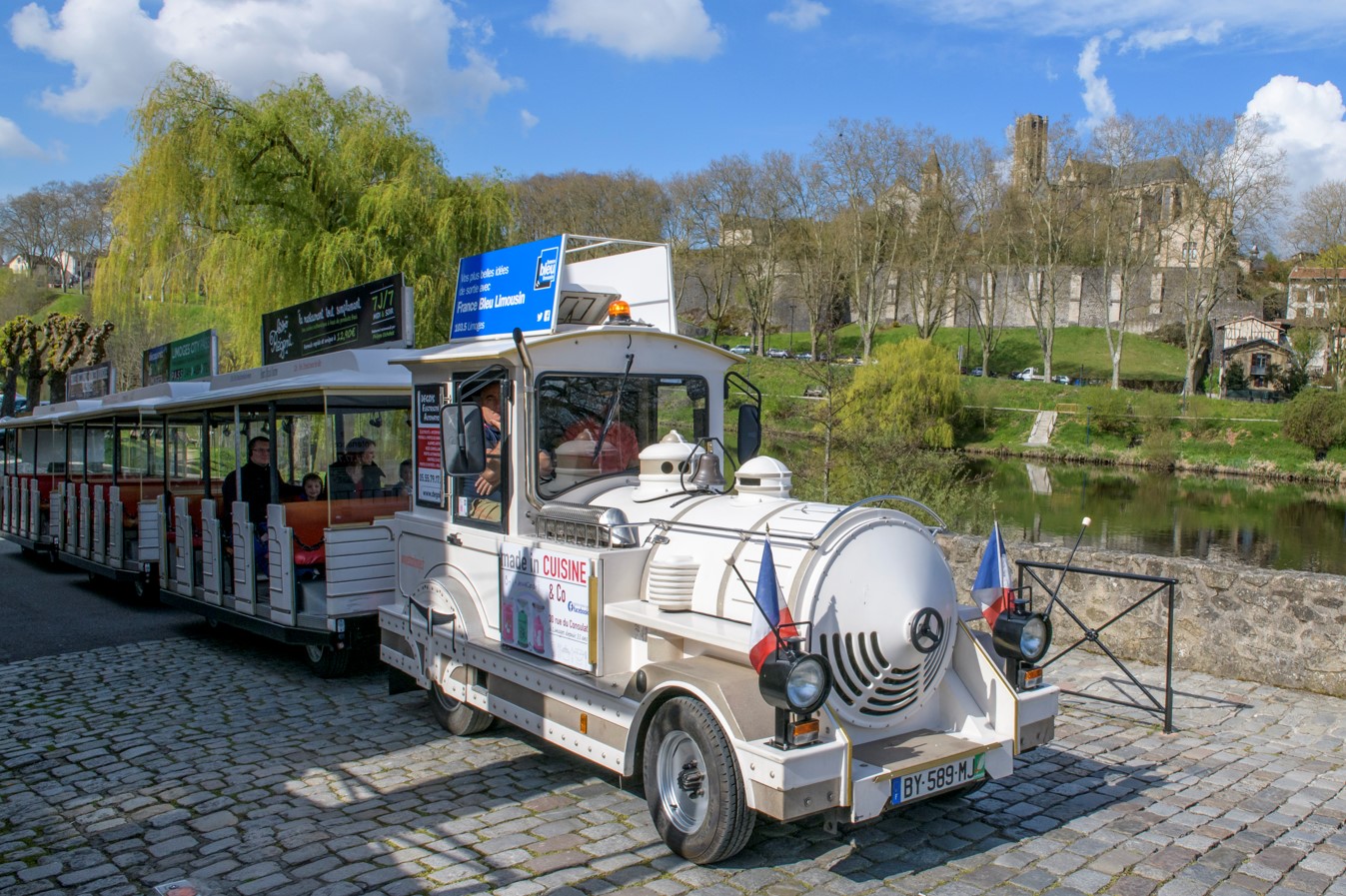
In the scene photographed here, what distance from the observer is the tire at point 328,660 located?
8.48 metres

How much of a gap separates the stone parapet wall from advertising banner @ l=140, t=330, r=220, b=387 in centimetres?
1090

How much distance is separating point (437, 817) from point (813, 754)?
2.32 meters

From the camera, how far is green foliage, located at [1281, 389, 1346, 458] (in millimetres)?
40188

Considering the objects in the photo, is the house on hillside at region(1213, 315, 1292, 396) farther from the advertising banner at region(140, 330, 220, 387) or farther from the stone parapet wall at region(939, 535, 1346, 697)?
the advertising banner at region(140, 330, 220, 387)

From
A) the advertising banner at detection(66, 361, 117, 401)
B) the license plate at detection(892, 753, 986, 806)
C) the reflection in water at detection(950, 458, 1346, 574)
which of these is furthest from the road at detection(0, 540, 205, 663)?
the reflection in water at detection(950, 458, 1346, 574)

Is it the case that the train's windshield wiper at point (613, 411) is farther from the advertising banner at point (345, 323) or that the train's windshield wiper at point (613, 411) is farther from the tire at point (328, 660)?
the advertising banner at point (345, 323)

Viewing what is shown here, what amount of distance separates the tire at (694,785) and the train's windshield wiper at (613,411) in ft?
6.59

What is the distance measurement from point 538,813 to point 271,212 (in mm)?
18352

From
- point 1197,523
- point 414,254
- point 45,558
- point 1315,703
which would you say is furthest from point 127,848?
point 1197,523

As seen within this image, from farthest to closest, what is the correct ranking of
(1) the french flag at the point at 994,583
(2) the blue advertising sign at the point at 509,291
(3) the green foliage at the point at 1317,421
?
1. (3) the green foliage at the point at 1317,421
2. (2) the blue advertising sign at the point at 509,291
3. (1) the french flag at the point at 994,583

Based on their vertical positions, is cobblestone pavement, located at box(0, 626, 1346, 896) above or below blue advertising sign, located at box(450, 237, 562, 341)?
below

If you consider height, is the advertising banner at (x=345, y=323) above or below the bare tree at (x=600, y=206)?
below

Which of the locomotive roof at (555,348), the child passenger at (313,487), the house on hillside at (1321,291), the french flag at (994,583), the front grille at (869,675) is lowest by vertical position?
the front grille at (869,675)

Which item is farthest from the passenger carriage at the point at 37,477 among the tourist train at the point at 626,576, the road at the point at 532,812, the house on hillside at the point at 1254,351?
the house on hillside at the point at 1254,351
